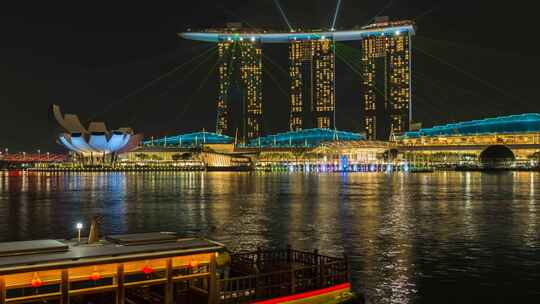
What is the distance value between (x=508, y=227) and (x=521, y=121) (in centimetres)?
14658

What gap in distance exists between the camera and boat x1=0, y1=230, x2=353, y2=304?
25.8ft

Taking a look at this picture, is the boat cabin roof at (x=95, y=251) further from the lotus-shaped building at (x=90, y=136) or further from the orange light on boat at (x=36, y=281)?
the lotus-shaped building at (x=90, y=136)

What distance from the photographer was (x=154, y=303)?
927 cm

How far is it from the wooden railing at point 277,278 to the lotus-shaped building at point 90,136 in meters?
140

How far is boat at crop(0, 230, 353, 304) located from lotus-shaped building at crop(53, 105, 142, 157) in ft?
465

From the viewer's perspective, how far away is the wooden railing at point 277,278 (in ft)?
32.6

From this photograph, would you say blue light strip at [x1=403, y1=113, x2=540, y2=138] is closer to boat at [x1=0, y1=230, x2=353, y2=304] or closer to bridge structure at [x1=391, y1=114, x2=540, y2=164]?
bridge structure at [x1=391, y1=114, x2=540, y2=164]

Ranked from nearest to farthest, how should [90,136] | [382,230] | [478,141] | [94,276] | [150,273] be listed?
[94,276] → [150,273] → [382,230] → [90,136] → [478,141]

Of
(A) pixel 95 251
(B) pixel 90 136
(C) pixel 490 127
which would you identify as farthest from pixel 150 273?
(C) pixel 490 127

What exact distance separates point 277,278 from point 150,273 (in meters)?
2.37

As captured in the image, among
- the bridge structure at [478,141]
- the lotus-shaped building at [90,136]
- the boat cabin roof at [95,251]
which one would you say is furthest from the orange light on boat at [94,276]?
the bridge structure at [478,141]

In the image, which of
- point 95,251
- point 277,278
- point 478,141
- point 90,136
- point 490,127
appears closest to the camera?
point 95,251

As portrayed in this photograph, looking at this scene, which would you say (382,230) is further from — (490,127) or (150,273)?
(490,127)

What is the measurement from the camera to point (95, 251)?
8492 mm
